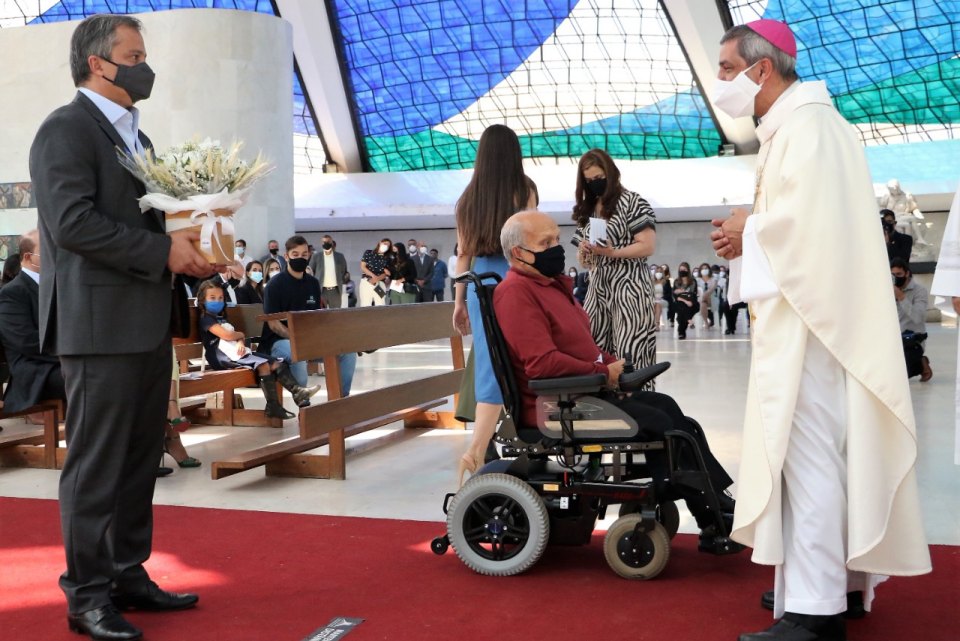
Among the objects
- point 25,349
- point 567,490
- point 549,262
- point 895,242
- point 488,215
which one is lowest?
point 567,490

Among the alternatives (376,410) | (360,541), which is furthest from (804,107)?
(376,410)

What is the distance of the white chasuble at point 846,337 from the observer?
2.64 metres

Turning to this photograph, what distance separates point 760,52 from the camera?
9.34 feet

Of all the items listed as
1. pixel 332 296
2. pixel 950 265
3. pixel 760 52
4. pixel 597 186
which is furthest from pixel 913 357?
pixel 332 296

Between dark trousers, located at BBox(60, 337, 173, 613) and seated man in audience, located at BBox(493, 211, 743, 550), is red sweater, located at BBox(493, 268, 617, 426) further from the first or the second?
dark trousers, located at BBox(60, 337, 173, 613)

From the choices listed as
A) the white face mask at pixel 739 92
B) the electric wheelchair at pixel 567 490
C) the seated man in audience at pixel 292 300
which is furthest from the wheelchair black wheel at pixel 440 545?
the seated man in audience at pixel 292 300

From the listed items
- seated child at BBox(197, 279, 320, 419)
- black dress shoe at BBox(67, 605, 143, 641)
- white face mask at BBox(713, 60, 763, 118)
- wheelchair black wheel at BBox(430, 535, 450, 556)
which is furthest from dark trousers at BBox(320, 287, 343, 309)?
white face mask at BBox(713, 60, 763, 118)

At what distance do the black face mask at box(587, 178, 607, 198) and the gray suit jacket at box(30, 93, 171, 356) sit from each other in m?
2.52

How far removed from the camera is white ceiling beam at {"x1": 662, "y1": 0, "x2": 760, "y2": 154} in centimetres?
2444

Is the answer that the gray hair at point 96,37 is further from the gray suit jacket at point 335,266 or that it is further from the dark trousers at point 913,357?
the gray suit jacket at point 335,266

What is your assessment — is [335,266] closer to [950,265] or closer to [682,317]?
[682,317]

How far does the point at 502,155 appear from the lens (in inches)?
178

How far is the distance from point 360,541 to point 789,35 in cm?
230

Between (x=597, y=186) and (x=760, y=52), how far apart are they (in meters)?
2.11
